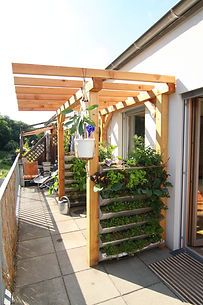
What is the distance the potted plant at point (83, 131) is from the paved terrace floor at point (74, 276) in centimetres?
167

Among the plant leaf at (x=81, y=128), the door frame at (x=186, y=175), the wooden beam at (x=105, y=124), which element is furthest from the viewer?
the wooden beam at (x=105, y=124)

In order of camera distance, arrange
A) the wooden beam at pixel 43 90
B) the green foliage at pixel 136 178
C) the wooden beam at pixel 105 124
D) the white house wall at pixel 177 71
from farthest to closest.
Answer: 1. the wooden beam at pixel 105 124
2. the wooden beam at pixel 43 90
3. the green foliage at pixel 136 178
4. the white house wall at pixel 177 71

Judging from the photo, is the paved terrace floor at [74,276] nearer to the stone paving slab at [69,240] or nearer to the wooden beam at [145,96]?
the stone paving slab at [69,240]

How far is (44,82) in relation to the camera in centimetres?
349

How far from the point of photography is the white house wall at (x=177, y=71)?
9.98ft

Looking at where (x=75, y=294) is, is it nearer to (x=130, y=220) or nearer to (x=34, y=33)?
(x=130, y=220)

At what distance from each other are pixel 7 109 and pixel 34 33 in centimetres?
A: 4899

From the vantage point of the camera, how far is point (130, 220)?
3.39m

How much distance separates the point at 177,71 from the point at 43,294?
12.0 ft

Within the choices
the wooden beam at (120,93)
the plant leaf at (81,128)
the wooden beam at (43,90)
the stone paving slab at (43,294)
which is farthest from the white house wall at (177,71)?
the stone paving slab at (43,294)

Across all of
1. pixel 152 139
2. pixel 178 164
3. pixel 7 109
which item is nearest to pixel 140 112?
pixel 152 139

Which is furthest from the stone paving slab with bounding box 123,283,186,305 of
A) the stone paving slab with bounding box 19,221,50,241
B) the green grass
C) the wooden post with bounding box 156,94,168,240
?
the green grass

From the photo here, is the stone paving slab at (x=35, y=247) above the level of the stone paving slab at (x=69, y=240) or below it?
below

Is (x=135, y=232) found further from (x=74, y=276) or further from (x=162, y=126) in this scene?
(x=162, y=126)
